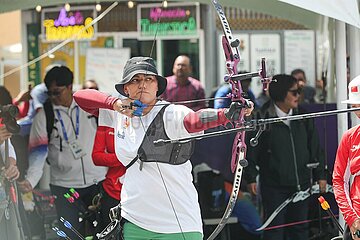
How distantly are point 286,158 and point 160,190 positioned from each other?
233cm

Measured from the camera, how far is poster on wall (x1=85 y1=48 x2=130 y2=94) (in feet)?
32.9

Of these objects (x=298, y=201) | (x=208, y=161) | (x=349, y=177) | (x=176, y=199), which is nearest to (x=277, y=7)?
(x=208, y=161)

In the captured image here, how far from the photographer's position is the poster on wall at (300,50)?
11.7 m

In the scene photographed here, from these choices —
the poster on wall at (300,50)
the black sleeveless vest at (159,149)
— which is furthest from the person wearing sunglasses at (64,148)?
the poster on wall at (300,50)

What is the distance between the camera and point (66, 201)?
19.3 ft

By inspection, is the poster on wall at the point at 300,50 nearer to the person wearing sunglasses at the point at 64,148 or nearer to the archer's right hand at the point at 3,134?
the person wearing sunglasses at the point at 64,148

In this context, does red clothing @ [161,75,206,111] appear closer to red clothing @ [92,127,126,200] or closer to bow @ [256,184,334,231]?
bow @ [256,184,334,231]

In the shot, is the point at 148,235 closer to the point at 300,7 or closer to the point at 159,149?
the point at 159,149

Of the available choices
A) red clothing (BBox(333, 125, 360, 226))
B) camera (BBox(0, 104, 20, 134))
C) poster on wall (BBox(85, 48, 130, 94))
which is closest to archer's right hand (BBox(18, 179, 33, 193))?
camera (BBox(0, 104, 20, 134))

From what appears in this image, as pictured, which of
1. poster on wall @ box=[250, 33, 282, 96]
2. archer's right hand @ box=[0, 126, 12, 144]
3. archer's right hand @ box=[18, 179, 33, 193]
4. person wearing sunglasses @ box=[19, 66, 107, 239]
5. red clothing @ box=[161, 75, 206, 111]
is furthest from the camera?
poster on wall @ box=[250, 33, 282, 96]

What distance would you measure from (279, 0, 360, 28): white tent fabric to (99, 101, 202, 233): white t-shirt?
3.79 feet

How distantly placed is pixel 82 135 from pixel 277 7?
237cm

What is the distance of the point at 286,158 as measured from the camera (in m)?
6.00

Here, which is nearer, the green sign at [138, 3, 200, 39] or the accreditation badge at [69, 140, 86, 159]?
the accreditation badge at [69, 140, 86, 159]
